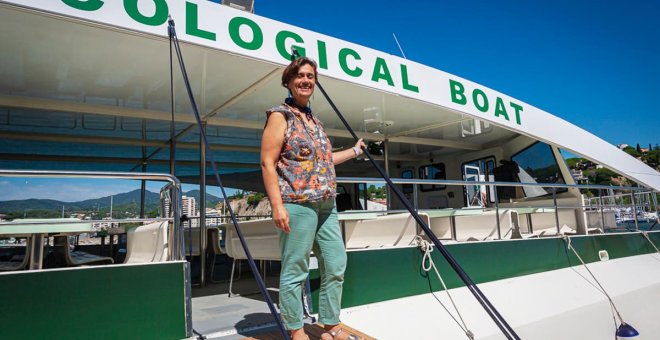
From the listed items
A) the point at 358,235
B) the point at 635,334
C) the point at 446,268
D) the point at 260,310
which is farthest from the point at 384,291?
the point at 635,334

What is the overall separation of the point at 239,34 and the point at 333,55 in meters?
0.96

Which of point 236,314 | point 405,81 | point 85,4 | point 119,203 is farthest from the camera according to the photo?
point 119,203

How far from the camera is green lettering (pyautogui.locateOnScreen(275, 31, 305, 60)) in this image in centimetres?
365

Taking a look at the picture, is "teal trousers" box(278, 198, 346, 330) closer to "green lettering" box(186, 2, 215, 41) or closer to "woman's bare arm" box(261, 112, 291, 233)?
"woman's bare arm" box(261, 112, 291, 233)

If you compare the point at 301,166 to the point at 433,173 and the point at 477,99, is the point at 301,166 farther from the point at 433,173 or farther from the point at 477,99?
the point at 433,173

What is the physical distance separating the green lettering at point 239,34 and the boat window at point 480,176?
6.10 metres

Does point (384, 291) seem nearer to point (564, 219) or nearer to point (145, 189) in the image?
point (564, 219)

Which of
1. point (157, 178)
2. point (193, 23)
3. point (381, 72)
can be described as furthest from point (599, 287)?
point (193, 23)

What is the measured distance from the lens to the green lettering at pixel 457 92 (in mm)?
4820

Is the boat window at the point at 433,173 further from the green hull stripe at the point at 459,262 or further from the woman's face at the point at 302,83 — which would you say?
the woman's face at the point at 302,83

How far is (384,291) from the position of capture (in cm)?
354

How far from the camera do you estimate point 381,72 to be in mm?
4324

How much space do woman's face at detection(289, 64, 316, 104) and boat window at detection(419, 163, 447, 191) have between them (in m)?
7.93

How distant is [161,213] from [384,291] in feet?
6.63
